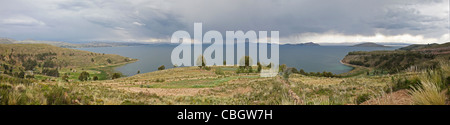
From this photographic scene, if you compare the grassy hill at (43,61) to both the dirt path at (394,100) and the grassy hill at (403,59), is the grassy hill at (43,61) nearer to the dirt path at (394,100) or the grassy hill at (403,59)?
the dirt path at (394,100)

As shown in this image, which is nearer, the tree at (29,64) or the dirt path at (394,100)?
the dirt path at (394,100)

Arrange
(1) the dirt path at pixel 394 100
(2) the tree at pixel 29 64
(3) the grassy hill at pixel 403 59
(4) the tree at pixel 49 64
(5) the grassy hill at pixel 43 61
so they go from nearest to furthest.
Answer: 1. (1) the dirt path at pixel 394 100
2. (3) the grassy hill at pixel 403 59
3. (2) the tree at pixel 29 64
4. (5) the grassy hill at pixel 43 61
5. (4) the tree at pixel 49 64

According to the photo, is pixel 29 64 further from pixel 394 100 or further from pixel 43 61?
pixel 394 100

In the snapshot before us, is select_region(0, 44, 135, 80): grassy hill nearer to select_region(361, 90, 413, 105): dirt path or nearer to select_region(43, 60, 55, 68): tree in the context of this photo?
select_region(43, 60, 55, 68): tree

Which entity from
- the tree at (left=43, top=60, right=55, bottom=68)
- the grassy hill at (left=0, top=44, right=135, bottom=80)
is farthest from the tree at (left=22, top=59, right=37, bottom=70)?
the tree at (left=43, top=60, right=55, bottom=68)

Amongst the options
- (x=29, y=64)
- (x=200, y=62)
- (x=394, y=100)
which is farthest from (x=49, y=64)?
(x=394, y=100)

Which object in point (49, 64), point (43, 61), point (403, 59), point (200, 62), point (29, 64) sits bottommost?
point (49, 64)

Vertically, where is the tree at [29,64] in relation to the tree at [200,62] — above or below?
below

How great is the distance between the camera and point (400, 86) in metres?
6.28

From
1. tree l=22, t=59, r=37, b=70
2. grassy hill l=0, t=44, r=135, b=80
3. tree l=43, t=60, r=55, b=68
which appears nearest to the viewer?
tree l=22, t=59, r=37, b=70

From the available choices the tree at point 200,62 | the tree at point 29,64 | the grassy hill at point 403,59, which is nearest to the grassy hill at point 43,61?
the tree at point 29,64
